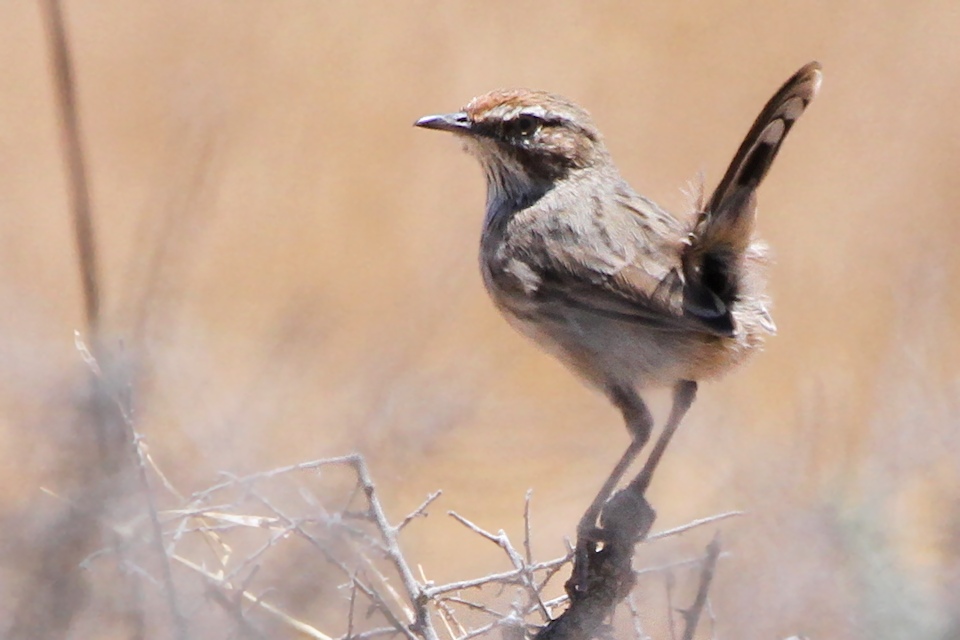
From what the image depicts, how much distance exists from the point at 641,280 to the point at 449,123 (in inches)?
48.0

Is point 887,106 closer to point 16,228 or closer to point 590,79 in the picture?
point 590,79

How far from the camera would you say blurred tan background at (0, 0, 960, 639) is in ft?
16.7

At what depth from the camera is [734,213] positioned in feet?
14.8

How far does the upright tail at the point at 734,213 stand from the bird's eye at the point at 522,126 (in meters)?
1.08

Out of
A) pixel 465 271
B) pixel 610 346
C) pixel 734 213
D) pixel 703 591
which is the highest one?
pixel 734 213

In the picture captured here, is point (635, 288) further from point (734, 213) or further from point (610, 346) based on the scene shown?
point (734, 213)

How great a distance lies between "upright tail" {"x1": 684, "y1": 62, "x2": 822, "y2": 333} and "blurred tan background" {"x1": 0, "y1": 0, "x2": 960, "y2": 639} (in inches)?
9.4

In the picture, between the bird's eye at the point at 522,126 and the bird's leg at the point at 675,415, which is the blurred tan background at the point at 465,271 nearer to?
the bird's leg at the point at 675,415

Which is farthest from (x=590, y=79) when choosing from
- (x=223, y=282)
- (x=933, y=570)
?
(x=933, y=570)

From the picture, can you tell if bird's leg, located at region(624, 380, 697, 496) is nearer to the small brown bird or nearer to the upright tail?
the small brown bird

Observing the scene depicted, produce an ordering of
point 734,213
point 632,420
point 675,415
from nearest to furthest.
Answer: point 734,213 → point 632,420 → point 675,415

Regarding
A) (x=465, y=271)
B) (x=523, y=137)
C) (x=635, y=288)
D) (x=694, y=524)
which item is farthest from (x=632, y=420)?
(x=465, y=271)

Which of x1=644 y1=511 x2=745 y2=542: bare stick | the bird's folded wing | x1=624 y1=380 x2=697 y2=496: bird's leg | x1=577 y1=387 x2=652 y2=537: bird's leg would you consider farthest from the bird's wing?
x1=644 y1=511 x2=745 y2=542: bare stick

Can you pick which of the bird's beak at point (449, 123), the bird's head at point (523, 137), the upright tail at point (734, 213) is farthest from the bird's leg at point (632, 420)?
the bird's beak at point (449, 123)
